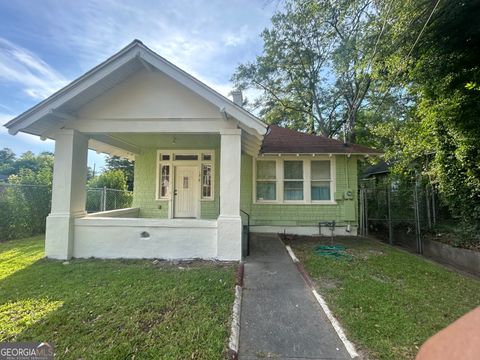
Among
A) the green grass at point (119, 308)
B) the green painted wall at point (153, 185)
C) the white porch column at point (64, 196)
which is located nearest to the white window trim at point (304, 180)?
the green painted wall at point (153, 185)

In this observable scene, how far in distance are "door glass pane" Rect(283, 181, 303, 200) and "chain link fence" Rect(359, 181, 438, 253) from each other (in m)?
2.84

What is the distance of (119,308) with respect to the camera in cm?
359

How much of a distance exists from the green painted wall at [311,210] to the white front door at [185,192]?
2.01m

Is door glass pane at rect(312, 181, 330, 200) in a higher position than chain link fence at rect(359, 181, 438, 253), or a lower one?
higher

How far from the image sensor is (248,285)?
15.2 ft

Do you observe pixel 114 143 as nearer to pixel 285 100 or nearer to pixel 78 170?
pixel 78 170

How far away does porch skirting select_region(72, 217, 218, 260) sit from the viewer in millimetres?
5930

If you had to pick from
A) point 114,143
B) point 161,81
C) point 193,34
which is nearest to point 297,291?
Result: point 161,81

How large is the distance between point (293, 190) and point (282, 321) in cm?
659

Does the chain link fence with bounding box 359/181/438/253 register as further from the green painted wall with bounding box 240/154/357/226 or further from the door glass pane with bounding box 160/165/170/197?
the door glass pane with bounding box 160/165/170/197

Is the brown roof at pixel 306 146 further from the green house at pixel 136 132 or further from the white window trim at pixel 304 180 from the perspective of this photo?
the green house at pixel 136 132

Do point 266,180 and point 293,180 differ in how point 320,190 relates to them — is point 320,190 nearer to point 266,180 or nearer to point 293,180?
point 293,180

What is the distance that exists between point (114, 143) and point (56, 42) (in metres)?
5.78

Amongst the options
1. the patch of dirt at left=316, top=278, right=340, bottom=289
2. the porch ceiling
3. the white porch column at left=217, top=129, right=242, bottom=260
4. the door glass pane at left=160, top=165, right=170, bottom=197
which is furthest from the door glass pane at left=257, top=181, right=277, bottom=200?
the patch of dirt at left=316, top=278, right=340, bottom=289
